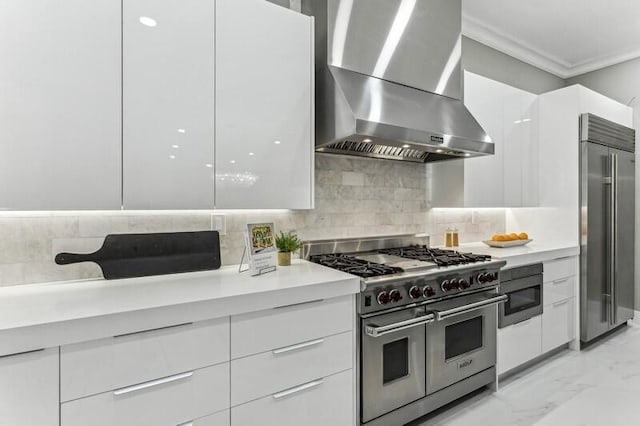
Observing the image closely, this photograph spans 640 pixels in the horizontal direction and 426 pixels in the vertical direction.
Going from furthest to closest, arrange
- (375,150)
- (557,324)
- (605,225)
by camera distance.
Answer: (605,225), (557,324), (375,150)

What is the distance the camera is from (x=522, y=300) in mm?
2705

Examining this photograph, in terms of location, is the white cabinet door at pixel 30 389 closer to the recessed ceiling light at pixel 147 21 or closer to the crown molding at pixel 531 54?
the recessed ceiling light at pixel 147 21

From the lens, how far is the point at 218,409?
1396mm

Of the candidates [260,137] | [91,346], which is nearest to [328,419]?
[91,346]

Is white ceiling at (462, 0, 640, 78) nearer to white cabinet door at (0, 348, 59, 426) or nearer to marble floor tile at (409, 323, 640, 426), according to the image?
marble floor tile at (409, 323, 640, 426)

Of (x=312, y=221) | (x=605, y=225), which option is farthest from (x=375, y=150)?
(x=605, y=225)

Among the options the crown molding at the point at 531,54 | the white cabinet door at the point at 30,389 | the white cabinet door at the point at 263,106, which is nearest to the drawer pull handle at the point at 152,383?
the white cabinet door at the point at 30,389

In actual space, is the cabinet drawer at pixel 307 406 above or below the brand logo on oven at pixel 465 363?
above

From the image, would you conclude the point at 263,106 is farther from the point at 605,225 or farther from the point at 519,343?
the point at 605,225

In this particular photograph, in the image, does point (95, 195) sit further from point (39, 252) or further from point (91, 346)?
point (91, 346)

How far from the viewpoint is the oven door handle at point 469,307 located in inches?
80.2

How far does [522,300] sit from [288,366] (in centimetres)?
208

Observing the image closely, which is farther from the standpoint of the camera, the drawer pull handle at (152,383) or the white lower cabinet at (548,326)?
the white lower cabinet at (548,326)

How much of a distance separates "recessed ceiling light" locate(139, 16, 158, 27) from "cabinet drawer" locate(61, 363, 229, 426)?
1.50 meters
